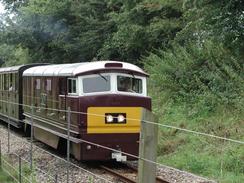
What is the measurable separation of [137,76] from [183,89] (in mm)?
5938

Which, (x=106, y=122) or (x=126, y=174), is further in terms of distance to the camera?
(x=106, y=122)

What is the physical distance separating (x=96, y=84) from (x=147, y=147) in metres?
7.69

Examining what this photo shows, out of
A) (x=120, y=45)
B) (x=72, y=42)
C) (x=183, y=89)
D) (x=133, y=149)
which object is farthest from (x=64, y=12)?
(x=133, y=149)

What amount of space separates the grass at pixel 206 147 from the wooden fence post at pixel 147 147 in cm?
550

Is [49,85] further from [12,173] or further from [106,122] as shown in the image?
[12,173]

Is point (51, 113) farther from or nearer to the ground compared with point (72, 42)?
nearer to the ground

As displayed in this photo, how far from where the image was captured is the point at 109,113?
464 inches

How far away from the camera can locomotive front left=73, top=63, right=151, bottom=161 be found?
38.5 feet

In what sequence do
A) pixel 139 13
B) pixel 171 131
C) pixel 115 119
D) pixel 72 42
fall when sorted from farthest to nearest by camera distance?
pixel 72 42
pixel 139 13
pixel 171 131
pixel 115 119

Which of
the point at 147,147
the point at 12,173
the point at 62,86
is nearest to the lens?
the point at 147,147

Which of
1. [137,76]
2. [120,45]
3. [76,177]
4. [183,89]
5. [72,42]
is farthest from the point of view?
[72,42]

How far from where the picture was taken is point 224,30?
14.2 meters

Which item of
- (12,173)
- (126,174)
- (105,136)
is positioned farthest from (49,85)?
(12,173)

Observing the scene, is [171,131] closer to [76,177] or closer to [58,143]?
[58,143]
